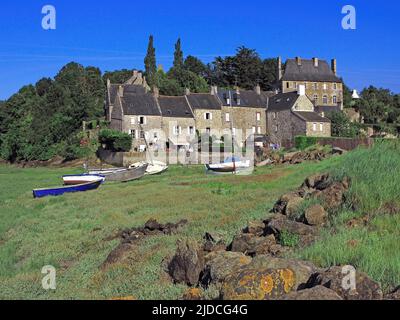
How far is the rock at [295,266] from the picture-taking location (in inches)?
318

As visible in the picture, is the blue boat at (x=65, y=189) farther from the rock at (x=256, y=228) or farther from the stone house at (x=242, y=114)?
the stone house at (x=242, y=114)

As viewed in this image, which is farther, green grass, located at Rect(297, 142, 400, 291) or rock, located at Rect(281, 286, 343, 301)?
green grass, located at Rect(297, 142, 400, 291)

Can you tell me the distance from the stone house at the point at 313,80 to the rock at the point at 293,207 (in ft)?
272

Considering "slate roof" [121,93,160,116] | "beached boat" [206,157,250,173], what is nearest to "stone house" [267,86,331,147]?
"slate roof" [121,93,160,116]

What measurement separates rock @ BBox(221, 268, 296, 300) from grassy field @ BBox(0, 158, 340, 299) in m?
1.85

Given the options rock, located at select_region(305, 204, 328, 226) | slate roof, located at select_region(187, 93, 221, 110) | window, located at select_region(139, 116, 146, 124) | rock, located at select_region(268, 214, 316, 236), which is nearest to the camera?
rock, located at select_region(268, 214, 316, 236)

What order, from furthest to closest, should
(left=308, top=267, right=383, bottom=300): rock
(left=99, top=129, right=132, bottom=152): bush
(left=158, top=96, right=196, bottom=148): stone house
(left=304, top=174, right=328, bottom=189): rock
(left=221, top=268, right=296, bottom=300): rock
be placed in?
(left=158, top=96, right=196, bottom=148): stone house < (left=99, top=129, right=132, bottom=152): bush < (left=304, top=174, right=328, bottom=189): rock < (left=221, top=268, right=296, bottom=300): rock < (left=308, top=267, right=383, bottom=300): rock

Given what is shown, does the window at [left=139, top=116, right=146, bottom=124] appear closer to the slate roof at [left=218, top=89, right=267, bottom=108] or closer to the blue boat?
the slate roof at [left=218, top=89, right=267, bottom=108]

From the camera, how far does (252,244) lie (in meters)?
11.8

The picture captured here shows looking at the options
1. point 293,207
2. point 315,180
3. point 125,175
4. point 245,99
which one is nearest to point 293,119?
point 245,99

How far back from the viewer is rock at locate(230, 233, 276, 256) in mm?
11375

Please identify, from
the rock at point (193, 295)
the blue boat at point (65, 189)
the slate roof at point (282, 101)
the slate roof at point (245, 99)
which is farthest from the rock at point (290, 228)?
the slate roof at point (245, 99)

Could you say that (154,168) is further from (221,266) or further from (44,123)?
(44,123)
